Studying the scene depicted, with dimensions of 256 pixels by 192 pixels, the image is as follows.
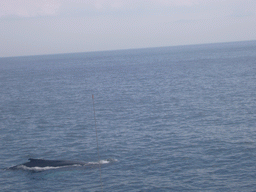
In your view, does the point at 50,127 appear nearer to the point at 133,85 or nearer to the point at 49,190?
the point at 49,190

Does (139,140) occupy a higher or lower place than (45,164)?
lower

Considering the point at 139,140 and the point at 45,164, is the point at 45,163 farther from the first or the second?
the point at 139,140

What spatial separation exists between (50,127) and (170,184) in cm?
2603

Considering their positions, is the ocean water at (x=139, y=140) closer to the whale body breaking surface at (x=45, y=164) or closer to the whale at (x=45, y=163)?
the whale body breaking surface at (x=45, y=164)

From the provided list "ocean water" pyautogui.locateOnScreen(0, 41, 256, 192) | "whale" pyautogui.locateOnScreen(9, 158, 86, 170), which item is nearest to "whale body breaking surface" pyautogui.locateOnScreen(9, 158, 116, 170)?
"whale" pyautogui.locateOnScreen(9, 158, 86, 170)

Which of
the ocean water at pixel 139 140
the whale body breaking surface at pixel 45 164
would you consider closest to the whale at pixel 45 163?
the whale body breaking surface at pixel 45 164

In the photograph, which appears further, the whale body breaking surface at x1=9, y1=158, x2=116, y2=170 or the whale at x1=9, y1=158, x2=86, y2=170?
the whale at x1=9, y1=158, x2=86, y2=170

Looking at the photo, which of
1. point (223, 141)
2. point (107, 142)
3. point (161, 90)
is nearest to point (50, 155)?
point (107, 142)

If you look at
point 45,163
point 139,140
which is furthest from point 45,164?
point 139,140

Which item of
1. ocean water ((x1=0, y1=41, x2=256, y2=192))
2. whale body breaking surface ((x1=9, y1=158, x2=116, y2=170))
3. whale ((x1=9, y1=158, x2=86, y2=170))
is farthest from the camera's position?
whale ((x1=9, y1=158, x2=86, y2=170))

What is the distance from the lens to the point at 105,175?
1275 inches

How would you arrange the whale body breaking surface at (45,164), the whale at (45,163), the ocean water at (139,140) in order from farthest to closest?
1. the whale at (45,163)
2. the whale body breaking surface at (45,164)
3. the ocean water at (139,140)

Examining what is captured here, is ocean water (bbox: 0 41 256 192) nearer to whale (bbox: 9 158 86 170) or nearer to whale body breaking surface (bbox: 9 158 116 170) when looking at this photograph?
whale body breaking surface (bbox: 9 158 116 170)

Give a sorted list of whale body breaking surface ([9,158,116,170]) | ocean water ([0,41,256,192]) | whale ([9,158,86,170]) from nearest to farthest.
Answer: ocean water ([0,41,256,192]), whale body breaking surface ([9,158,116,170]), whale ([9,158,86,170])
